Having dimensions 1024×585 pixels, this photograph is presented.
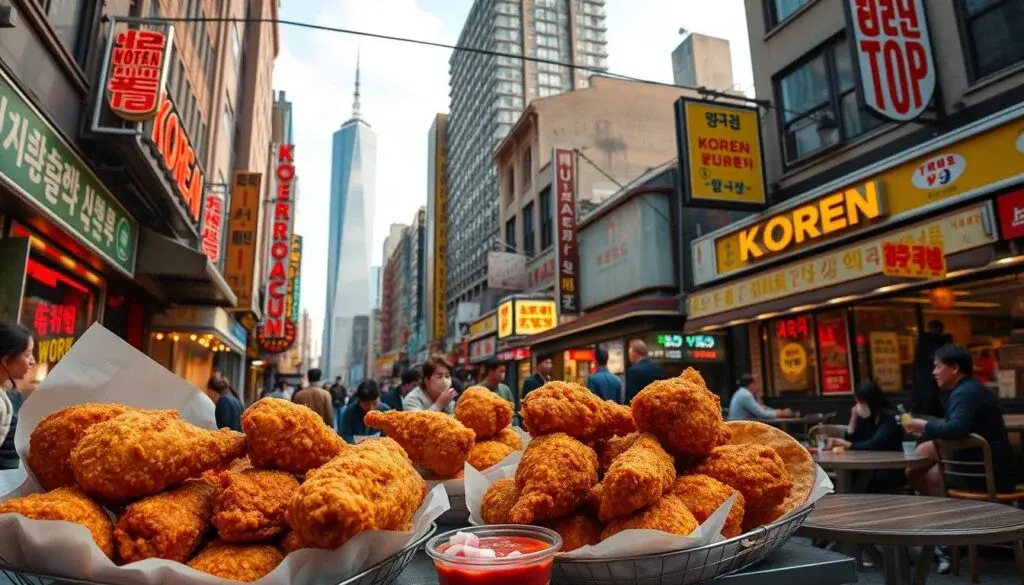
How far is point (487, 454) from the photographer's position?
2234 millimetres

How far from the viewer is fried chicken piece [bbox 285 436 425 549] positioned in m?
1.14

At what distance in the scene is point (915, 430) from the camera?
5.37 meters

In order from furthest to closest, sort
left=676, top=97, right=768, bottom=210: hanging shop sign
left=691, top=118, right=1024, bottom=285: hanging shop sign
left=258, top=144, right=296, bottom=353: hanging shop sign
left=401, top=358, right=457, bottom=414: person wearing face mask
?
left=258, top=144, right=296, bottom=353: hanging shop sign → left=676, top=97, right=768, bottom=210: hanging shop sign → left=691, top=118, right=1024, bottom=285: hanging shop sign → left=401, top=358, right=457, bottom=414: person wearing face mask

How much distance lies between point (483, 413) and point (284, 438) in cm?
99

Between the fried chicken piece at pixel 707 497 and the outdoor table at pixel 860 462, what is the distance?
13.8 ft

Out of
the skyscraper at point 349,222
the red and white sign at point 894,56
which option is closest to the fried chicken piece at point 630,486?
the red and white sign at point 894,56

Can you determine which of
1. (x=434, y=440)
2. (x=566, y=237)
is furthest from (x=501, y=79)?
(x=434, y=440)

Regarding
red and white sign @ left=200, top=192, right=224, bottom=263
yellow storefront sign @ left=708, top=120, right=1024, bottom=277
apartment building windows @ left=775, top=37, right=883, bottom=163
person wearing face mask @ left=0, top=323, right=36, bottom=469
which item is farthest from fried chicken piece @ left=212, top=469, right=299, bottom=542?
red and white sign @ left=200, top=192, right=224, bottom=263

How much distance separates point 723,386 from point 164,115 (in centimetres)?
Answer: 1358

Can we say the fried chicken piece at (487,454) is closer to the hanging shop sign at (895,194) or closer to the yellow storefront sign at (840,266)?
the yellow storefront sign at (840,266)

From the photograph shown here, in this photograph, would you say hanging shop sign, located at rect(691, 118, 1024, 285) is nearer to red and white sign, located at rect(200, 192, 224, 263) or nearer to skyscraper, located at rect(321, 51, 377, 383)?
red and white sign, located at rect(200, 192, 224, 263)

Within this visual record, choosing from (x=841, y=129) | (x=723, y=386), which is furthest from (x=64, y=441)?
(x=723, y=386)

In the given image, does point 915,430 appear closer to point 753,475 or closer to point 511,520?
point 753,475

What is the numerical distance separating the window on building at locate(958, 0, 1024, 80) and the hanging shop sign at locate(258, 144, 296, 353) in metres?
20.0
